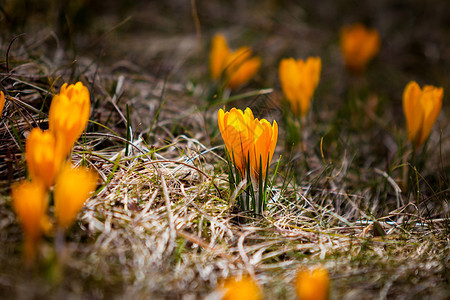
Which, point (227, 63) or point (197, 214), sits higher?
point (227, 63)

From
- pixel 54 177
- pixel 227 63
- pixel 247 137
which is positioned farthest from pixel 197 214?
pixel 227 63

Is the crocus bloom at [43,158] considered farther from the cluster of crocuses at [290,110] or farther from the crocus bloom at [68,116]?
the cluster of crocuses at [290,110]

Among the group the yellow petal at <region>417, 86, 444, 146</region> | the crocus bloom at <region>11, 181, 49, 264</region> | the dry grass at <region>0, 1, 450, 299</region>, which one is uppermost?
the yellow petal at <region>417, 86, 444, 146</region>

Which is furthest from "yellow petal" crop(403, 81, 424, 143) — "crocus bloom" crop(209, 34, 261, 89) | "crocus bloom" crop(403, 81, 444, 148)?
"crocus bloom" crop(209, 34, 261, 89)

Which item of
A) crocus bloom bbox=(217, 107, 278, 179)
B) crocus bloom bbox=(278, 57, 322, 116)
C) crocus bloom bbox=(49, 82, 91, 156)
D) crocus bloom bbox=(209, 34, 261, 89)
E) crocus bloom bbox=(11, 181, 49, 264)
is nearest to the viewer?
crocus bloom bbox=(11, 181, 49, 264)

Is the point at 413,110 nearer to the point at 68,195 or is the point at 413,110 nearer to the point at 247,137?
the point at 247,137

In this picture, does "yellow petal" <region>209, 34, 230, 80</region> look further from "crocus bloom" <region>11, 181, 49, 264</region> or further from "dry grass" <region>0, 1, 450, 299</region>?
"crocus bloom" <region>11, 181, 49, 264</region>

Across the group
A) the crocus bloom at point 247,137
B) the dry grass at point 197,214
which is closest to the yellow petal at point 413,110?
the dry grass at point 197,214
